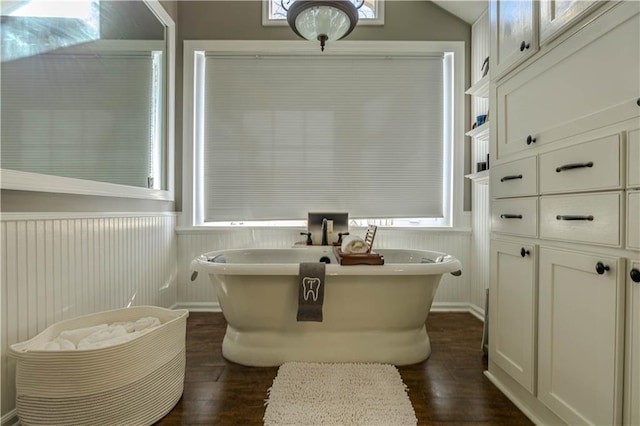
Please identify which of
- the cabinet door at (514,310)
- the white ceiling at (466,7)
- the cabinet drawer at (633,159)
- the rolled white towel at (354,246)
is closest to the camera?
the cabinet drawer at (633,159)

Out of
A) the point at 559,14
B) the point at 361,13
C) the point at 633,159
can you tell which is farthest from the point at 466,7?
the point at 633,159

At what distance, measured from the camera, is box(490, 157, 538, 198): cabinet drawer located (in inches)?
50.0

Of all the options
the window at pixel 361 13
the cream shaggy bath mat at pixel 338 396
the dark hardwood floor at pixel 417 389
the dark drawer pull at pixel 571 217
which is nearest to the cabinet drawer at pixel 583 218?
the dark drawer pull at pixel 571 217

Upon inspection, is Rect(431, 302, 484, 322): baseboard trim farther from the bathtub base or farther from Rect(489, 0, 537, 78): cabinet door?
Rect(489, 0, 537, 78): cabinet door

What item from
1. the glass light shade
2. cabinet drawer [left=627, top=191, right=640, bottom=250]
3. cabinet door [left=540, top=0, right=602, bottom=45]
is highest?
the glass light shade

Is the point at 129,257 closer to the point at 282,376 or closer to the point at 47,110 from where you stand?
the point at 47,110

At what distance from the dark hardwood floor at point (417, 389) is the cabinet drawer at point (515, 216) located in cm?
84

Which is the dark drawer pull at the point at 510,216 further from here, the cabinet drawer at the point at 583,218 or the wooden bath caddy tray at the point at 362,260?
the wooden bath caddy tray at the point at 362,260

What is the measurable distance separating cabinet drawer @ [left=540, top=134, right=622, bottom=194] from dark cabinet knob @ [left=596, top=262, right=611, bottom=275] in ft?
0.83

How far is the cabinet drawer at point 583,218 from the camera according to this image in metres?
0.93

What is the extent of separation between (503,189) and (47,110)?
2.38m

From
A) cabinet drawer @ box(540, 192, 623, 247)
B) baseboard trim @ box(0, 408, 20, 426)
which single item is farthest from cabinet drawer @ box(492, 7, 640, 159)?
baseboard trim @ box(0, 408, 20, 426)

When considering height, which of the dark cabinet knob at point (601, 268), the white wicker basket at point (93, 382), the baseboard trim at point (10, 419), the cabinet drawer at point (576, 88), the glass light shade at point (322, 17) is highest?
the glass light shade at point (322, 17)

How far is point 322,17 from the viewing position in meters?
1.75
